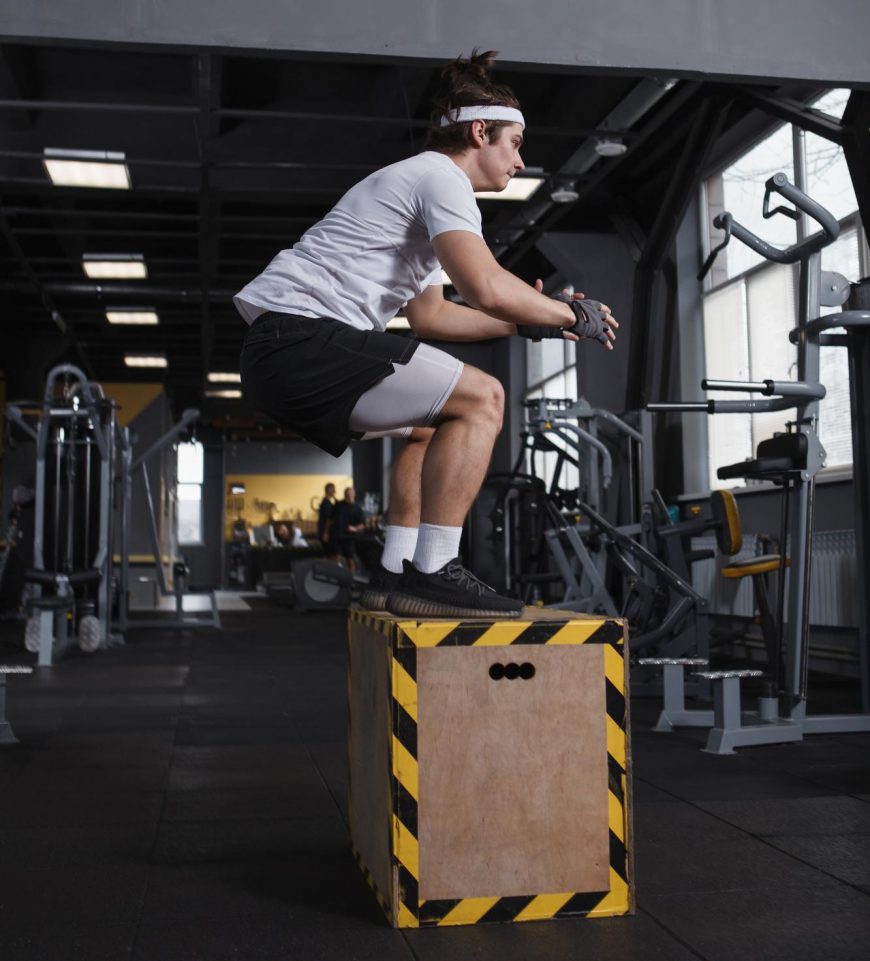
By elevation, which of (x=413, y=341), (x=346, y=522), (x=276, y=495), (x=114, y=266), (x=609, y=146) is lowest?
(x=346, y=522)

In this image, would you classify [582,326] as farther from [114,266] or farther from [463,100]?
[114,266]

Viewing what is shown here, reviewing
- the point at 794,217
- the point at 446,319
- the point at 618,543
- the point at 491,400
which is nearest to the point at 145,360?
the point at 618,543

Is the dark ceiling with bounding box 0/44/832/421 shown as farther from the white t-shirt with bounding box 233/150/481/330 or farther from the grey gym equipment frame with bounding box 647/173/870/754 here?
the white t-shirt with bounding box 233/150/481/330

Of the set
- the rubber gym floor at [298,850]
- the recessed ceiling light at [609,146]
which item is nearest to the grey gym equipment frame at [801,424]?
the rubber gym floor at [298,850]

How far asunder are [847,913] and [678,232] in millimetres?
7177

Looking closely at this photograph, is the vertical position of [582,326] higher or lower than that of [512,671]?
higher

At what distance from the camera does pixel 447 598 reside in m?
2.07

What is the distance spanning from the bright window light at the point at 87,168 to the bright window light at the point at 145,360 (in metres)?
7.31

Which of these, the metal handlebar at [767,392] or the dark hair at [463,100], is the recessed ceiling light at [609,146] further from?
the dark hair at [463,100]

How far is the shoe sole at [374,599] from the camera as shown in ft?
7.38

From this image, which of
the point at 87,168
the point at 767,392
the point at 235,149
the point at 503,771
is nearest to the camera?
the point at 503,771

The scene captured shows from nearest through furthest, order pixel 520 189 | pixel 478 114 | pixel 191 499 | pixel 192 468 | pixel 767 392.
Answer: pixel 478 114 → pixel 767 392 → pixel 520 189 → pixel 192 468 → pixel 191 499

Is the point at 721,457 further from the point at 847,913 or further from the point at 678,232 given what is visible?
the point at 847,913

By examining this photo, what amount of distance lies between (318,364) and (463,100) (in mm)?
637
